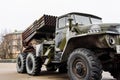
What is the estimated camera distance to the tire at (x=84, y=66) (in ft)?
24.2

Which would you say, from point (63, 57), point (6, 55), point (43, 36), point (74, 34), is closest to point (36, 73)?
point (43, 36)

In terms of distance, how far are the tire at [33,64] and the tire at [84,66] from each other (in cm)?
378

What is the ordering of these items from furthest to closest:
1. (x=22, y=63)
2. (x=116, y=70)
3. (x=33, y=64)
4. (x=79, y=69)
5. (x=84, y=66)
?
1. (x=22, y=63)
2. (x=33, y=64)
3. (x=116, y=70)
4. (x=79, y=69)
5. (x=84, y=66)

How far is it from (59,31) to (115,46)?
3.36 metres

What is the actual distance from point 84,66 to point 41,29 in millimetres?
5017

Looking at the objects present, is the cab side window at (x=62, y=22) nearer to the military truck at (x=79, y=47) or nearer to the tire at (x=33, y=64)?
the military truck at (x=79, y=47)

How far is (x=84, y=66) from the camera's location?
7.83 meters

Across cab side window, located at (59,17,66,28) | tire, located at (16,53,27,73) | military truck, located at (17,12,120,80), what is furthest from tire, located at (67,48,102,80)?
tire, located at (16,53,27,73)

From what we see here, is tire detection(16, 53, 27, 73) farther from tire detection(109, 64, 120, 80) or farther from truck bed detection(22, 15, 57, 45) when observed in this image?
tire detection(109, 64, 120, 80)

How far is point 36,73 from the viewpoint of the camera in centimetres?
1188

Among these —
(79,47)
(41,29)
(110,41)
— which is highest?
(41,29)

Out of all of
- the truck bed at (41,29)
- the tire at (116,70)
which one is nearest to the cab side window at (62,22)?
the truck bed at (41,29)

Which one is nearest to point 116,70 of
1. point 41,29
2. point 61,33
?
point 61,33

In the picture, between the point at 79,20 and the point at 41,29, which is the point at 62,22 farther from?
the point at 41,29
